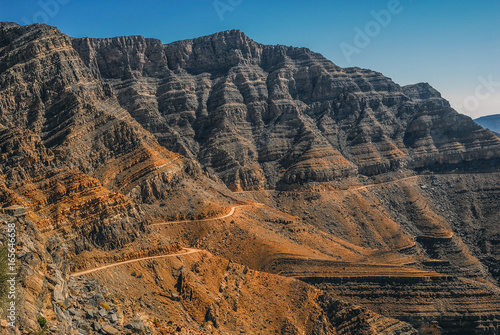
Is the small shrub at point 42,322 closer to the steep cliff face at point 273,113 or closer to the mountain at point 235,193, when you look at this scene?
the mountain at point 235,193

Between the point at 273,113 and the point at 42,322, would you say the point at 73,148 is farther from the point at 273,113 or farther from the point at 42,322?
the point at 273,113

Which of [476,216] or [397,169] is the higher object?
[397,169]

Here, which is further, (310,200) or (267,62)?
(267,62)

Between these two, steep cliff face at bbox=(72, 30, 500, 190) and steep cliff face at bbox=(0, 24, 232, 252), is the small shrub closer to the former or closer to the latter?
steep cliff face at bbox=(0, 24, 232, 252)

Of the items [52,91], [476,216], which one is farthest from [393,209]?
[52,91]

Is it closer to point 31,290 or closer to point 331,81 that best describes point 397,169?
point 331,81

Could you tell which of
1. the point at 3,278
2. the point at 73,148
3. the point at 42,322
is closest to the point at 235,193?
the point at 73,148
